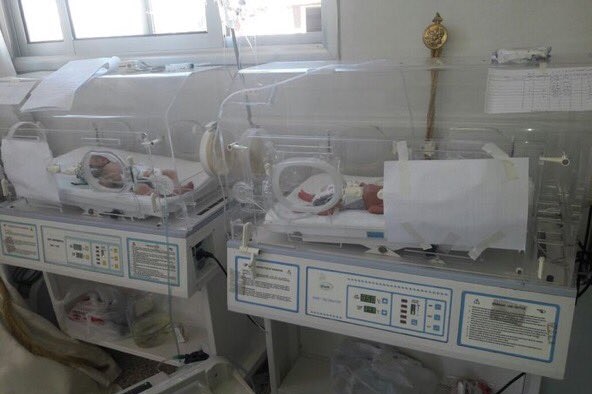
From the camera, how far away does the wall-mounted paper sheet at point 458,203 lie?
0.93m

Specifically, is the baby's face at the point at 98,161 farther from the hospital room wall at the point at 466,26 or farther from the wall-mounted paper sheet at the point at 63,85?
the hospital room wall at the point at 466,26

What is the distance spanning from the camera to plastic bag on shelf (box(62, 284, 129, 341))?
5.81 feet

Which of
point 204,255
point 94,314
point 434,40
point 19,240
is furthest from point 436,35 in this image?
point 94,314

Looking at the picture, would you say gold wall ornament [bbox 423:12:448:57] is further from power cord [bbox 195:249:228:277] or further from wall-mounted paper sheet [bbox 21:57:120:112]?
wall-mounted paper sheet [bbox 21:57:120:112]

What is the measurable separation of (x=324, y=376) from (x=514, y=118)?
3.81 ft

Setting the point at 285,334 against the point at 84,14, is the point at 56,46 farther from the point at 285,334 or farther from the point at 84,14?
the point at 285,334

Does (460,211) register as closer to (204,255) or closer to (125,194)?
(204,255)

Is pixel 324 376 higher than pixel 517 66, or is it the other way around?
pixel 517 66

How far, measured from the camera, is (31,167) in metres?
1.44

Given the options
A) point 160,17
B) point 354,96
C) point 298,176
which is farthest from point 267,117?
point 160,17

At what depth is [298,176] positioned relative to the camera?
1183 millimetres

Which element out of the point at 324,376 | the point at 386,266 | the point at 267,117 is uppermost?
the point at 267,117

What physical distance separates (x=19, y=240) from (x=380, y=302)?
1.24 metres

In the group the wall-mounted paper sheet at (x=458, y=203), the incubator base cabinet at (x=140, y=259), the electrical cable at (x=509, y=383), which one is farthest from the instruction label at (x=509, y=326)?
the incubator base cabinet at (x=140, y=259)
